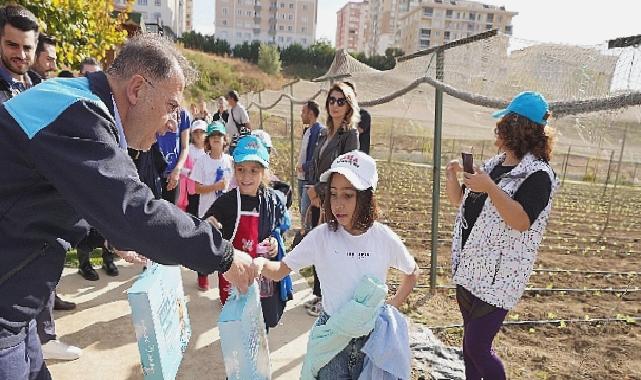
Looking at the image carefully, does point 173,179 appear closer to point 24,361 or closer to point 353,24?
point 24,361

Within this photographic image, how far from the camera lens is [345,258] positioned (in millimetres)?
2365

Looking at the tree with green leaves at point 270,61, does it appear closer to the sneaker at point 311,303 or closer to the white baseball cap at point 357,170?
the sneaker at point 311,303

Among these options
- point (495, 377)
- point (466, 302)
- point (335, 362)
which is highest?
point (466, 302)

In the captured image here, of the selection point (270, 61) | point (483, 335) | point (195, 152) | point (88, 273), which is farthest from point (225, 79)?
point (483, 335)

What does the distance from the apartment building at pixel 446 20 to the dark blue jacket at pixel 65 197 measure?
9695 centimetres

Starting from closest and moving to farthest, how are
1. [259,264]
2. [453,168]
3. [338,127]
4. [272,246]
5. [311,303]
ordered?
[259,264]
[453,168]
[272,246]
[338,127]
[311,303]

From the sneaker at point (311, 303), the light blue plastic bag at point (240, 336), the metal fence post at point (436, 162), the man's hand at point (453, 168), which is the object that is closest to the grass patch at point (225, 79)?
the metal fence post at point (436, 162)

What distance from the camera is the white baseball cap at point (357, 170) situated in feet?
7.57

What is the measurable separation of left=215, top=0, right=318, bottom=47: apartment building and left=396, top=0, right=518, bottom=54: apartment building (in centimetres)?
2000

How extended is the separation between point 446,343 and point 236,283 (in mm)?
2587

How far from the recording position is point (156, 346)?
179cm

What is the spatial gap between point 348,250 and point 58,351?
7.30 ft

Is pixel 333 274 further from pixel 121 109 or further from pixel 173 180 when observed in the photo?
pixel 173 180

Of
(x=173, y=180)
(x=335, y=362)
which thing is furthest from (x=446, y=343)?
(x=173, y=180)
